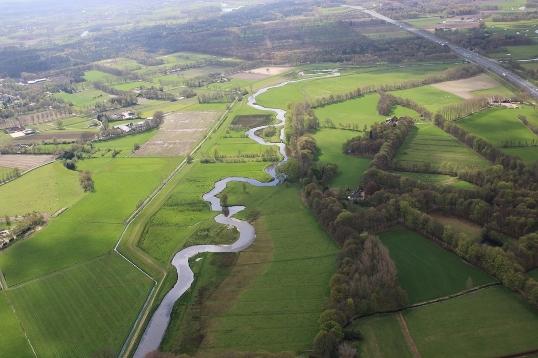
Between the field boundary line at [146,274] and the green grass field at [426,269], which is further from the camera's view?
the green grass field at [426,269]

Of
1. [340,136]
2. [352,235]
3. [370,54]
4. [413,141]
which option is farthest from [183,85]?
[352,235]

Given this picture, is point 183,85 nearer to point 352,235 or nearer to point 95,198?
point 95,198

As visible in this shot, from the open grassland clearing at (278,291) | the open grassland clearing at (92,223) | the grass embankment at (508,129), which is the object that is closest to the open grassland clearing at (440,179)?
the grass embankment at (508,129)

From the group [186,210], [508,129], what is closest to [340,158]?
[186,210]

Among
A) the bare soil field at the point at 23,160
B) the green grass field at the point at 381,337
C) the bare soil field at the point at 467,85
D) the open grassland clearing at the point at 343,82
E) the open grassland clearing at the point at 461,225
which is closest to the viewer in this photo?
the green grass field at the point at 381,337

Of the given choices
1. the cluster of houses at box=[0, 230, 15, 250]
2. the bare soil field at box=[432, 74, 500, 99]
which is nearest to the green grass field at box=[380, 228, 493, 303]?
the cluster of houses at box=[0, 230, 15, 250]

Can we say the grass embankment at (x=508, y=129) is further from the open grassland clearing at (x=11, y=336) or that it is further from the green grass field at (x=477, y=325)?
the open grassland clearing at (x=11, y=336)

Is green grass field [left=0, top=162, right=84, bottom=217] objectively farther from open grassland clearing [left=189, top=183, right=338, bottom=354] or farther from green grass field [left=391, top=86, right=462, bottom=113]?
green grass field [left=391, top=86, right=462, bottom=113]

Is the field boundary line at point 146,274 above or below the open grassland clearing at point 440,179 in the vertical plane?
below
